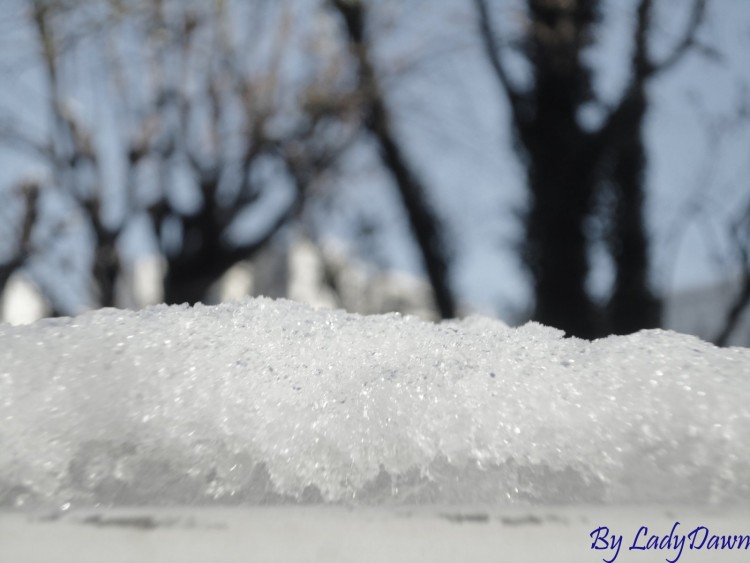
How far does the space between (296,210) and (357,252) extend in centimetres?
85

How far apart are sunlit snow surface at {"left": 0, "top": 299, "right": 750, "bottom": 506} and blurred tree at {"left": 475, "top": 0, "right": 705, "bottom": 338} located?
3.72m

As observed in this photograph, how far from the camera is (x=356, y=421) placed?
16.8 inches

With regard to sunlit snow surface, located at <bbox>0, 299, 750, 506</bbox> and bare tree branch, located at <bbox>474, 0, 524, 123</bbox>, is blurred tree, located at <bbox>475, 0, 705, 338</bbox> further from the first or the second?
sunlit snow surface, located at <bbox>0, 299, 750, 506</bbox>

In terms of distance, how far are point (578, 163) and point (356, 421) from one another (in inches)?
160

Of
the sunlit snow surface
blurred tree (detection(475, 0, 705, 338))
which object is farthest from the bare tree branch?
the sunlit snow surface

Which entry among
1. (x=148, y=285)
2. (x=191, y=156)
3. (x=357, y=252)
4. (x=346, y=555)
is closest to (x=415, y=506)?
(x=346, y=555)

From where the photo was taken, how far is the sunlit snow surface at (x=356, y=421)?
0.40m

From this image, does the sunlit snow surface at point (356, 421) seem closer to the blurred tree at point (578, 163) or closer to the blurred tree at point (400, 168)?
the blurred tree at point (578, 163)

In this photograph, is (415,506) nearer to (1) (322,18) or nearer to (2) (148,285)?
(1) (322,18)

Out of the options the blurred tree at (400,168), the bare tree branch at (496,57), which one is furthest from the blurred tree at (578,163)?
the blurred tree at (400,168)

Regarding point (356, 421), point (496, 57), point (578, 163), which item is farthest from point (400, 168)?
point (356, 421)

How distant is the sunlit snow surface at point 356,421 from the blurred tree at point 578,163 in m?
3.72

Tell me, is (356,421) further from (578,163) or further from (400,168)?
(400,168)

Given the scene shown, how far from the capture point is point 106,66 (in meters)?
4.95
